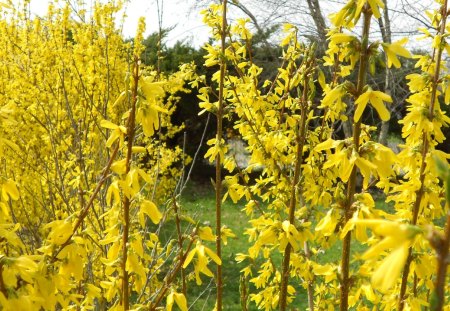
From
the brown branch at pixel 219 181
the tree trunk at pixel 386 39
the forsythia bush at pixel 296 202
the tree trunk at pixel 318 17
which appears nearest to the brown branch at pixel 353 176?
the forsythia bush at pixel 296 202

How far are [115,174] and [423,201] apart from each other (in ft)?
3.85

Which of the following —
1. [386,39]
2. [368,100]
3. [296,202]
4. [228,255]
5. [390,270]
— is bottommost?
[228,255]

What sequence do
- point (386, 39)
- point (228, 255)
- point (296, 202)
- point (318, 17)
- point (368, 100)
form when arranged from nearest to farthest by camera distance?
point (368, 100) < point (296, 202) < point (228, 255) < point (386, 39) < point (318, 17)

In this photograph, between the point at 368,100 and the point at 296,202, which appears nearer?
the point at 368,100

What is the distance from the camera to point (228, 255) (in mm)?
7926

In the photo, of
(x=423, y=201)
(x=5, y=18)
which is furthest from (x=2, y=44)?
(x=423, y=201)

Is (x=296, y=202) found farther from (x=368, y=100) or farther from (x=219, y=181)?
(x=368, y=100)

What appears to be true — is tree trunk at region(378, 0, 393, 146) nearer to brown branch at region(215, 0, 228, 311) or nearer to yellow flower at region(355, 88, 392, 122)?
brown branch at region(215, 0, 228, 311)

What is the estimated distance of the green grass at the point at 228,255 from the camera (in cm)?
583

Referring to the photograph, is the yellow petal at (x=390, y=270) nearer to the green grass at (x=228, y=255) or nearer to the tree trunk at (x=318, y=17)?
the green grass at (x=228, y=255)

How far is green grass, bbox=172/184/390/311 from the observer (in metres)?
5.83

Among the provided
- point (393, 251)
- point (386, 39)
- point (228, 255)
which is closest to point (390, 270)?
point (393, 251)

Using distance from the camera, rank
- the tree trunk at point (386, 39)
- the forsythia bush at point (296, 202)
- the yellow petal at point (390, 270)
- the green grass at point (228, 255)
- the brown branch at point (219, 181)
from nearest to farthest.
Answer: the yellow petal at point (390, 270) → the forsythia bush at point (296, 202) → the brown branch at point (219, 181) → the green grass at point (228, 255) → the tree trunk at point (386, 39)

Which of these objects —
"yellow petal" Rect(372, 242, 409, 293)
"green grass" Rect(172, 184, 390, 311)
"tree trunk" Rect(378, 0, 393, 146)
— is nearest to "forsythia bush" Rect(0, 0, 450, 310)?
"yellow petal" Rect(372, 242, 409, 293)
